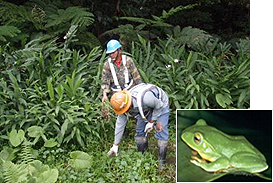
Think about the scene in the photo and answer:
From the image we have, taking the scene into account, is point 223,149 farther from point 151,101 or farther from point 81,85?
point 81,85

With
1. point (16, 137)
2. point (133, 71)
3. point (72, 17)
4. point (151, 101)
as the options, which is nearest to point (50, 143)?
point (16, 137)

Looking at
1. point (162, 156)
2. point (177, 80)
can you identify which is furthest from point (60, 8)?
point (162, 156)

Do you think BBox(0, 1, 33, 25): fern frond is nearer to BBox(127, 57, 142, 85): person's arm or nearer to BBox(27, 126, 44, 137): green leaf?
BBox(27, 126, 44, 137): green leaf

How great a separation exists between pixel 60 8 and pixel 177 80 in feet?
7.03

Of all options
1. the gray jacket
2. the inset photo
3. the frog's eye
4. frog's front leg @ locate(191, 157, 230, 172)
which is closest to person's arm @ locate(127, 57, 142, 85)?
the gray jacket

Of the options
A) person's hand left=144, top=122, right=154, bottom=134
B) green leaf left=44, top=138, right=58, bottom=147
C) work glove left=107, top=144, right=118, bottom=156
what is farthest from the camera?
green leaf left=44, top=138, right=58, bottom=147

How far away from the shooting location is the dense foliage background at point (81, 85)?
4738 mm

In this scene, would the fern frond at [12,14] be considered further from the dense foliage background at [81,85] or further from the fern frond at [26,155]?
the fern frond at [26,155]

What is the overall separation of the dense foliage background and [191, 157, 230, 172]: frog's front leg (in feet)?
2.11

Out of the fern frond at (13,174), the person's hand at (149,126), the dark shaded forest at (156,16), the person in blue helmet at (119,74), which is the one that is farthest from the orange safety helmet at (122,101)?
the dark shaded forest at (156,16)

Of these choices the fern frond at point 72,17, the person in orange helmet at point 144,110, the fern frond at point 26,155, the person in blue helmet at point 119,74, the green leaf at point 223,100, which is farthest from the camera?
the fern frond at point 72,17

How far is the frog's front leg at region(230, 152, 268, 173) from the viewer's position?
13.2 feet

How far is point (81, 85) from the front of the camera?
574 cm

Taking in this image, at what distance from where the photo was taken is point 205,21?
781 cm
